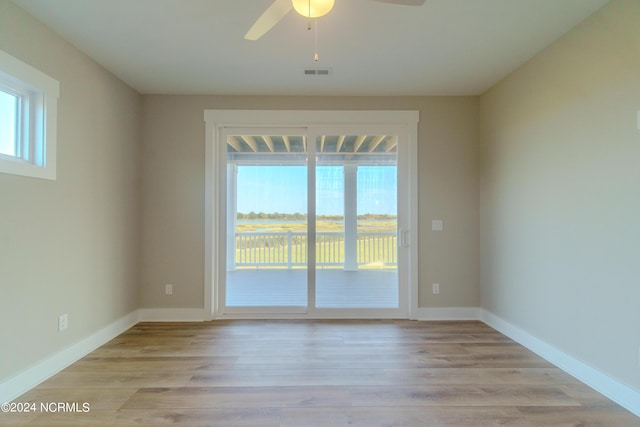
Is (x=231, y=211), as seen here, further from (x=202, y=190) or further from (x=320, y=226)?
(x=320, y=226)

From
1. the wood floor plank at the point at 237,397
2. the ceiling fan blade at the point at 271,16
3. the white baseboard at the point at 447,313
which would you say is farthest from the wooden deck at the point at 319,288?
the ceiling fan blade at the point at 271,16

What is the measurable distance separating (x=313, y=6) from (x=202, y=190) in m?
2.51

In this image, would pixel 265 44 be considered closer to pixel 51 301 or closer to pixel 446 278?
pixel 51 301

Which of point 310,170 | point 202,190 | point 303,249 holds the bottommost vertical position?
point 303,249

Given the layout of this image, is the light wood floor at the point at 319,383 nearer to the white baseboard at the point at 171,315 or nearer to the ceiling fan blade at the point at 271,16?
the white baseboard at the point at 171,315

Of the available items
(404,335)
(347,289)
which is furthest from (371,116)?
(404,335)

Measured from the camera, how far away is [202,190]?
3.60 m

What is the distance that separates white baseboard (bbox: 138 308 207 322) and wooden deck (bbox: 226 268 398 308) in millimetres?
354

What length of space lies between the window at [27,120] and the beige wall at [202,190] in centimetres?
124

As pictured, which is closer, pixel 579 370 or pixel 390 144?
pixel 579 370

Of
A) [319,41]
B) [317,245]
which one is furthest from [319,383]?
[319,41]

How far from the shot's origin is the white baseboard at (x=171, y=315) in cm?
355

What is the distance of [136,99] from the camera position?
351 cm

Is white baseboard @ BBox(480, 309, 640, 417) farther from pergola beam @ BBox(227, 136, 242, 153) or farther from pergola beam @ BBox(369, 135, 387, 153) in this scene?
pergola beam @ BBox(227, 136, 242, 153)
